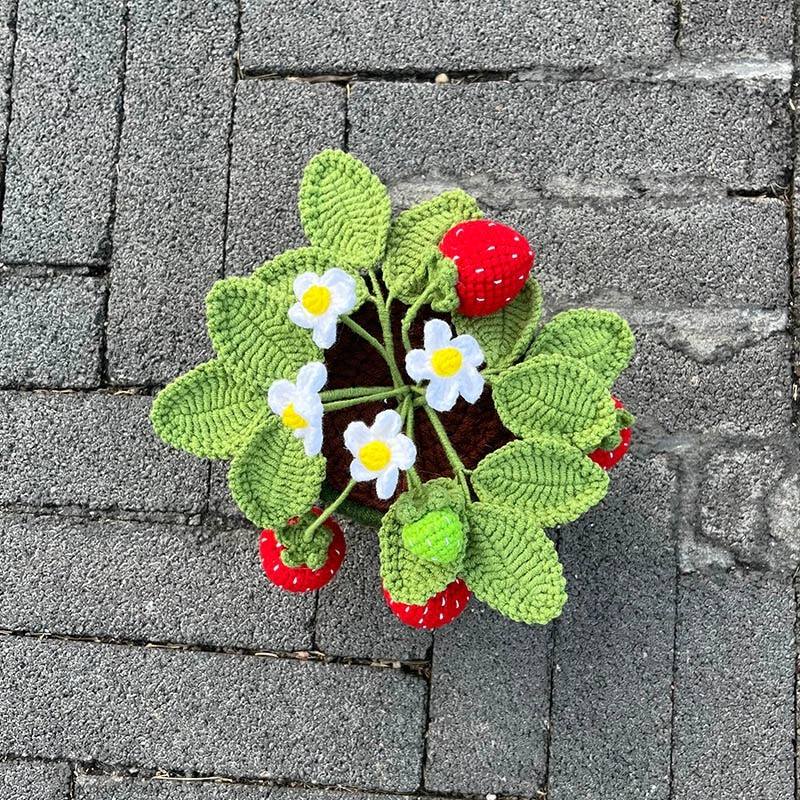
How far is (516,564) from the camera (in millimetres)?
858

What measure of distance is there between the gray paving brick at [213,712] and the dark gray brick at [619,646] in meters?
0.19

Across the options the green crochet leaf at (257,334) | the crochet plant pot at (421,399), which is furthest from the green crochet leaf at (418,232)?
the green crochet leaf at (257,334)

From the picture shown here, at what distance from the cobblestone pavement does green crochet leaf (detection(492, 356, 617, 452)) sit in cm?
37

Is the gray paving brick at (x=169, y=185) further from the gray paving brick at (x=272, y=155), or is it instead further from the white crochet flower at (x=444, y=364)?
the white crochet flower at (x=444, y=364)

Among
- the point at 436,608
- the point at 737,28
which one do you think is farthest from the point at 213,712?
the point at 737,28

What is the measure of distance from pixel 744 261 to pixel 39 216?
3.12 feet

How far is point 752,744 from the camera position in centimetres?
116

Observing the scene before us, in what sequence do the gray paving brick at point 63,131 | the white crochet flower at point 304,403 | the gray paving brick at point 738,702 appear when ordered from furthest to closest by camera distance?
the gray paving brick at point 63,131
the gray paving brick at point 738,702
the white crochet flower at point 304,403

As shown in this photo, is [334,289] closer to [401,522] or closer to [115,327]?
[401,522]

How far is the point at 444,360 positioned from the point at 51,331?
2.32 ft

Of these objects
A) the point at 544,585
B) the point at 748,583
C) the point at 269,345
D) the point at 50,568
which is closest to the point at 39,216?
the point at 50,568

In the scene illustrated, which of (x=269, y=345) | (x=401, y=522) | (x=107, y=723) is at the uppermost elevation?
(x=269, y=345)

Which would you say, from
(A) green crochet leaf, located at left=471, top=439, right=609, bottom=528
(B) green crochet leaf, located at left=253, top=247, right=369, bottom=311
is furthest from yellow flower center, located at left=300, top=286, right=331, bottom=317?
(A) green crochet leaf, located at left=471, top=439, right=609, bottom=528

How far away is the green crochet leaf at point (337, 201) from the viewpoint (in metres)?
0.88
